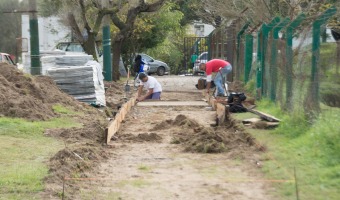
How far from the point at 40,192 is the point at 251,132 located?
5914 mm

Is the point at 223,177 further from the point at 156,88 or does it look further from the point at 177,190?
the point at 156,88

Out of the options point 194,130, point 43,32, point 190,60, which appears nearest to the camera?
point 194,130

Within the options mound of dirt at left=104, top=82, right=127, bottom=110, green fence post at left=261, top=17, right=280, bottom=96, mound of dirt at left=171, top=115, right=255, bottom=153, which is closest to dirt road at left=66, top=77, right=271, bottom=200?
mound of dirt at left=171, top=115, right=255, bottom=153

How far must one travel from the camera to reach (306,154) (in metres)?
9.66

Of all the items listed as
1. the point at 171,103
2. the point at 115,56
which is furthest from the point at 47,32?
the point at 171,103

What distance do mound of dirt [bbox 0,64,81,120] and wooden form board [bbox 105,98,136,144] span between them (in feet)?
4.16

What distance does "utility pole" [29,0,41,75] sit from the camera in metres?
21.8

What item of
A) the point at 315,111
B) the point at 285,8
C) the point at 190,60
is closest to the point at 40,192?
the point at 315,111

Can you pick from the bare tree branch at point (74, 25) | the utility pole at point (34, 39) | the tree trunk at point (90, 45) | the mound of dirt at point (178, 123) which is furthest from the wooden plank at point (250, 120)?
the bare tree branch at point (74, 25)

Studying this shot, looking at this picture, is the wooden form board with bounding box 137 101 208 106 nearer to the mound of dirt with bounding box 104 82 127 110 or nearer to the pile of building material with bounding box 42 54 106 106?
the mound of dirt with bounding box 104 82 127 110

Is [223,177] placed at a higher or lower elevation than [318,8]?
lower

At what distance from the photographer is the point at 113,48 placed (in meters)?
33.3

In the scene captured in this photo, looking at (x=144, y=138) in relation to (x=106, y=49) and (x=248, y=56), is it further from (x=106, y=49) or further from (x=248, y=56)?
(x=106, y=49)

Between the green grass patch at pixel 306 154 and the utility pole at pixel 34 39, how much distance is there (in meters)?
11.2
